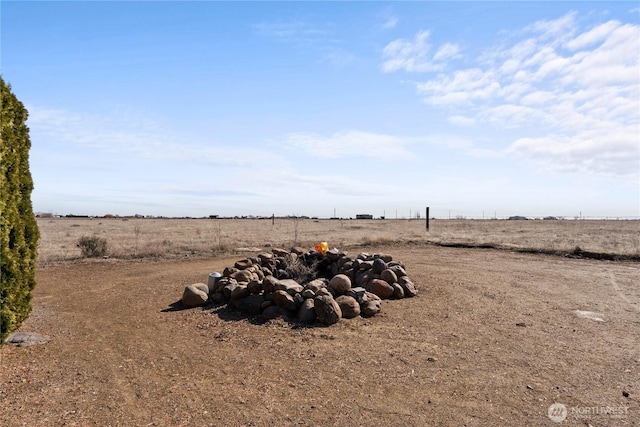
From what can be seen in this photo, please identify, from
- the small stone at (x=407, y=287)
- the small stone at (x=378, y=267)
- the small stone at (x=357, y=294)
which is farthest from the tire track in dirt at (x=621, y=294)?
the small stone at (x=357, y=294)

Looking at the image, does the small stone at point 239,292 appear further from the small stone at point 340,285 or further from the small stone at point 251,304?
the small stone at point 340,285

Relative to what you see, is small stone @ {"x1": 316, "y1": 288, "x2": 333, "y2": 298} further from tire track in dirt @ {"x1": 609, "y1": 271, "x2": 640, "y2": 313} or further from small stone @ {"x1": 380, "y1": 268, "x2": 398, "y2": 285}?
tire track in dirt @ {"x1": 609, "y1": 271, "x2": 640, "y2": 313}

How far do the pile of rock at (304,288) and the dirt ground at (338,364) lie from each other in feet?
0.95

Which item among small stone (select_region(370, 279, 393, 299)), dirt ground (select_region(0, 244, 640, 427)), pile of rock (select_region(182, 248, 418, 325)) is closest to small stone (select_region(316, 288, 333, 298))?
pile of rock (select_region(182, 248, 418, 325))

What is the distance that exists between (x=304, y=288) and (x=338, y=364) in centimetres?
256

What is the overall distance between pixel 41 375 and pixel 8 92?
3.81m

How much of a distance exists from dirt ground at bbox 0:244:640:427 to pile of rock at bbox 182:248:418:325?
0.29m

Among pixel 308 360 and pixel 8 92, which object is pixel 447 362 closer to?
pixel 308 360

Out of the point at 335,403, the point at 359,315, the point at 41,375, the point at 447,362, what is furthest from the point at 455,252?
the point at 41,375

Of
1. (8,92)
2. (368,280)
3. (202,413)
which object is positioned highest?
(8,92)

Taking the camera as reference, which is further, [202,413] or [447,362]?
[447,362]

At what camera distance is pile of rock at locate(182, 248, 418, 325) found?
23.3 ft

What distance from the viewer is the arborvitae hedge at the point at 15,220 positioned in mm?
5277

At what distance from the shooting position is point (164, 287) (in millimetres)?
9945
